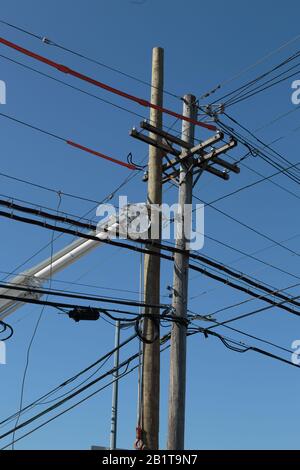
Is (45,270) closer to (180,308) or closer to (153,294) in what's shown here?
(153,294)

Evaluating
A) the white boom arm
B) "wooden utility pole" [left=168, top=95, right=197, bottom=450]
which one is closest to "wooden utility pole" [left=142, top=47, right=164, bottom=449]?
"wooden utility pole" [left=168, top=95, right=197, bottom=450]

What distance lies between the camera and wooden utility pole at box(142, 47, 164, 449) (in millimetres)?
15141

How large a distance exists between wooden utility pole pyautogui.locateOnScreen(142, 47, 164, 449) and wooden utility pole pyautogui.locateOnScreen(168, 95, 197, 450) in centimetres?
34

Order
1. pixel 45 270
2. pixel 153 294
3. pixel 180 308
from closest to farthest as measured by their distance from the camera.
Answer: pixel 153 294 < pixel 180 308 < pixel 45 270

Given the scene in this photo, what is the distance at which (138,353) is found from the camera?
658 inches

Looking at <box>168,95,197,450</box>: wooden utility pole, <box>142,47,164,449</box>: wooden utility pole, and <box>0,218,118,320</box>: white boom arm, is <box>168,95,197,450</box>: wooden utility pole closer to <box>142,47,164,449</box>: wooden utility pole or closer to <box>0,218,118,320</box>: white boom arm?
<box>142,47,164,449</box>: wooden utility pole

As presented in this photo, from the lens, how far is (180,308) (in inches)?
644

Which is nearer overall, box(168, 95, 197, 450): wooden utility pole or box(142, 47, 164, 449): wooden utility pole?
box(142, 47, 164, 449): wooden utility pole

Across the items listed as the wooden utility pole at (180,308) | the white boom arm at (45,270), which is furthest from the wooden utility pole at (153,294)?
the white boom arm at (45,270)

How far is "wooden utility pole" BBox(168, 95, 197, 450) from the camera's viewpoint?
50.4 feet

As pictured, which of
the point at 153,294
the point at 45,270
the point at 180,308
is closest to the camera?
the point at 153,294

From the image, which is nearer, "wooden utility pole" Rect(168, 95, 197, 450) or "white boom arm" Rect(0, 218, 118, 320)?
"wooden utility pole" Rect(168, 95, 197, 450)

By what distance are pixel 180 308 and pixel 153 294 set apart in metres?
0.63

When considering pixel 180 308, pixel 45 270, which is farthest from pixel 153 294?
pixel 45 270
